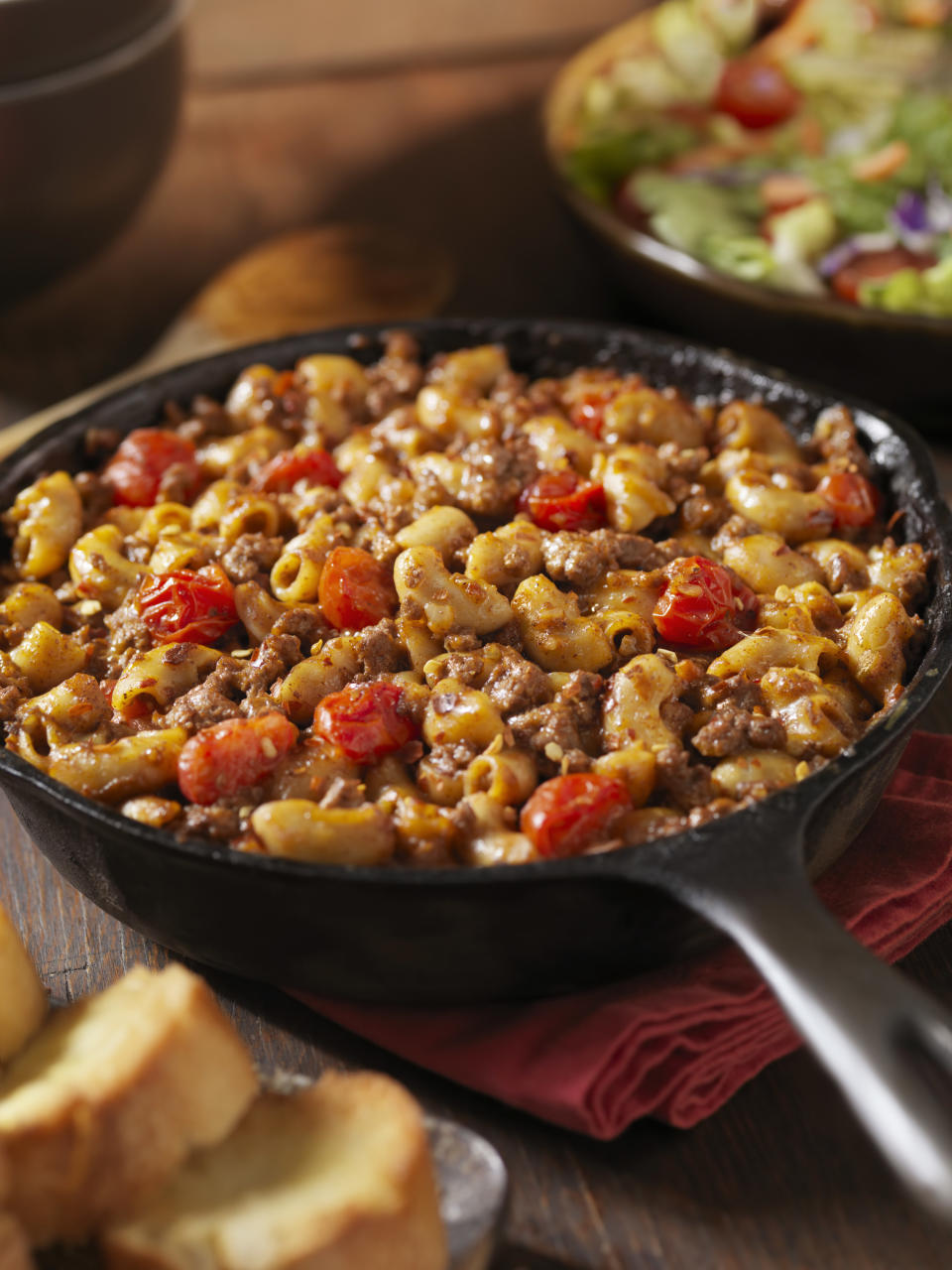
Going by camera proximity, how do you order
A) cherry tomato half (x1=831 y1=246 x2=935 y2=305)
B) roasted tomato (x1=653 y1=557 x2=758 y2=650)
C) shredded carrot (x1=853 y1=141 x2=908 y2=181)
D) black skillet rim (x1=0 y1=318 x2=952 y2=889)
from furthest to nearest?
shredded carrot (x1=853 y1=141 x2=908 y2=181) < cherry tomato half (x1=831 y1=246 x2=935 y2=305) < roasted tomato (x1=653 y1=557 x2=758 y2=650) < black skillet rim (x1=0 y1=318 x2=952 y2=889)

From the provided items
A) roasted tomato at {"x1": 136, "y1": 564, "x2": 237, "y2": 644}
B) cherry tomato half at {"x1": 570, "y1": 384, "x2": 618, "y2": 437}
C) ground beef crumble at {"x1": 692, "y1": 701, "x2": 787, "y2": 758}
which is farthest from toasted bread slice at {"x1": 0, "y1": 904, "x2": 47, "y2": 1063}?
cherry tomato half at {"x1": 570, "y1": 384, "x2": 618, "y2": 437}

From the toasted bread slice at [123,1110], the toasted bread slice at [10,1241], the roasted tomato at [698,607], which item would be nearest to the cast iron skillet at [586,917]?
the toasted bread slice at [123,1110]

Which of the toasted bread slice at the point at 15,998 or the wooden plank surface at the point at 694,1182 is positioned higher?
the toasted bread slice at the point at 15,998

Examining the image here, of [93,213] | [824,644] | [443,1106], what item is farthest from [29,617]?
[93,213]

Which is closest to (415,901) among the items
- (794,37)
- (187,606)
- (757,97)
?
(187,606)

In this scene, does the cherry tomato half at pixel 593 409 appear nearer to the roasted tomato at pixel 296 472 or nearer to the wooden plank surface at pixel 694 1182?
the roasted tomato at pixel 296 472

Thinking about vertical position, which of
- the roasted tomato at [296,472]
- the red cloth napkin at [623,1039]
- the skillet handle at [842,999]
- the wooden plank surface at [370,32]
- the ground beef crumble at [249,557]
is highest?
the skillet handle at [842,999]

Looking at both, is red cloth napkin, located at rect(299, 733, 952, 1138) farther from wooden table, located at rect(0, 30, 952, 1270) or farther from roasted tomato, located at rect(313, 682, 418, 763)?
roasted tomato, located at rect(313, 682, 418, 763)
